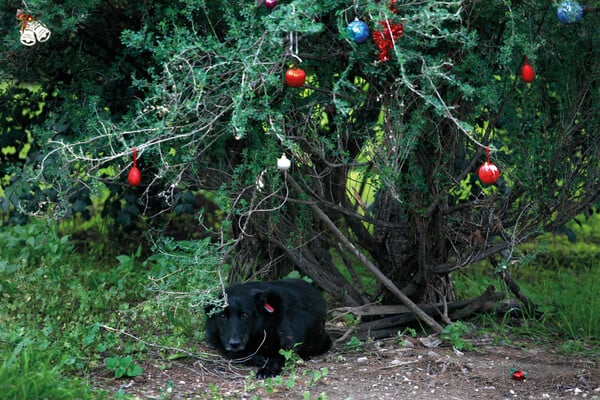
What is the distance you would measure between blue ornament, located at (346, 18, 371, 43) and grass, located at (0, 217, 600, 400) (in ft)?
4.81

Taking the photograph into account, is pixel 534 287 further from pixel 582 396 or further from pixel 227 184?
pixel 227 184

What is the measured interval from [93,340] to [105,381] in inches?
17.5

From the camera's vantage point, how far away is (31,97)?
654 cm

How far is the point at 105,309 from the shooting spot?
5742 millimetres

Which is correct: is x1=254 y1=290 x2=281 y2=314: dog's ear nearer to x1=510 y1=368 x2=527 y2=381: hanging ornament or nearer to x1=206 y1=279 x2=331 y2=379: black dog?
x1=206 y1=279 x2=331 y2=379: black dog

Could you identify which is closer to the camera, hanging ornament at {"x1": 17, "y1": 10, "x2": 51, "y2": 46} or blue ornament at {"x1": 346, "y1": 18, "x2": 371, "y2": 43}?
blue ornament at {"x1": 346, "y1": 18, "x2": 371, "y2": 43}

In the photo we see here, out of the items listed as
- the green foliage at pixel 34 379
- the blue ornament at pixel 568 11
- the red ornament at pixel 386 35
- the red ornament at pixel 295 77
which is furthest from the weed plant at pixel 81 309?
the blue ornament at pixel 568 11

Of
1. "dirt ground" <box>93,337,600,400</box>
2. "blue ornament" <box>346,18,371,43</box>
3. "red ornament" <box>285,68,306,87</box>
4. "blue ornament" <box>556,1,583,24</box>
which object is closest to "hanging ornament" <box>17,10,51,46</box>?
"red ornament" <box>285,68,306,87</box>

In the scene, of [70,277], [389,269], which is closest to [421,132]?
[389,269]

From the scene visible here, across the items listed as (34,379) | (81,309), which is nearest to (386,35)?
(34,379)

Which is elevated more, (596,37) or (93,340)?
(596,37)

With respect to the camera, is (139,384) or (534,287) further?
(534,287)

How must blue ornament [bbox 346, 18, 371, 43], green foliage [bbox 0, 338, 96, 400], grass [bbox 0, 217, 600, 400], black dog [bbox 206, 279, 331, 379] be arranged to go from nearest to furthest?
blue ornament [bbox 346, 18, 371, 43] < green foliage [bbox 0, 338, 96, 400] < grass [bbox 0, 217, 600, 400] < black dog [bbox 206, 279, 331, 379]

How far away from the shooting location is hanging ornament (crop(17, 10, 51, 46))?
449 cm
